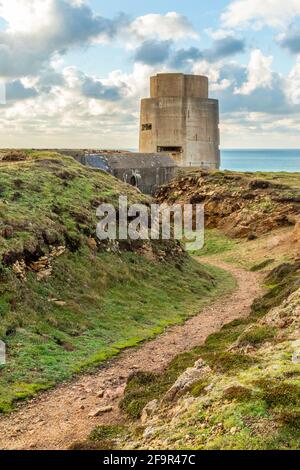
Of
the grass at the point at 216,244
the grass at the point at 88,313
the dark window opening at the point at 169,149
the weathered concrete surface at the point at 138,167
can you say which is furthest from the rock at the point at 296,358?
the dark window opening at the point at 169,149

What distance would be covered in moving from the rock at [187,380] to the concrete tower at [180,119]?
158ft

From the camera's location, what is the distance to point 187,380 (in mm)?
11055

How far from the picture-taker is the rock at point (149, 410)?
10329 mm

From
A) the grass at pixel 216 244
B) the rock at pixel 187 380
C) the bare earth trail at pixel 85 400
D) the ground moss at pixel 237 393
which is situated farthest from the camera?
the grass at pixel 216 244

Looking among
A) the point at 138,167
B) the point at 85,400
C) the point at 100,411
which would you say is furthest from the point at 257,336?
the point at 138,167

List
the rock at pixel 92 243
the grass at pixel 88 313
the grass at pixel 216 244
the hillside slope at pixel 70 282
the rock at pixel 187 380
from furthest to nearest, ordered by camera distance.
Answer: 1. the grass at pixel 216 244
2. the rock at pixel 92 243
3. the hillside slope at pixel 70 282
4. the grass at pixel 88 313
5. the rock at pixel 187 380

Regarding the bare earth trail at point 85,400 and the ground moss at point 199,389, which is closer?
the ground moss at point 199,389

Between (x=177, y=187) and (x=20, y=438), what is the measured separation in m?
39.6

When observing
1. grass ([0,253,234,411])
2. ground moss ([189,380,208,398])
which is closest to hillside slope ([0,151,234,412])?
grass ([0,253,234,411])

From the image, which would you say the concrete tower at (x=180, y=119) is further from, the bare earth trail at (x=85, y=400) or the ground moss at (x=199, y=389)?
the ground moss at (x=199, y=389)

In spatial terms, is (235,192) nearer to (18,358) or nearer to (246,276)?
(246,276)

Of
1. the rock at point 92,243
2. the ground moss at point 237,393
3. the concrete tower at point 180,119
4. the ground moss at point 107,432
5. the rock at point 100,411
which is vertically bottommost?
the rock at point 100,411

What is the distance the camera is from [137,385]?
43.1 ft

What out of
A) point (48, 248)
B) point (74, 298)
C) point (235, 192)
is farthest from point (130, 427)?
point (235, 192)
